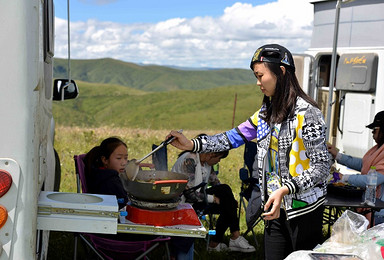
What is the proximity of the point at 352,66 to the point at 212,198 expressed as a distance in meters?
2.85

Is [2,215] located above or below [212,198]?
above

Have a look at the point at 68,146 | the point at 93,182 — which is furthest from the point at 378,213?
the point at 68,146

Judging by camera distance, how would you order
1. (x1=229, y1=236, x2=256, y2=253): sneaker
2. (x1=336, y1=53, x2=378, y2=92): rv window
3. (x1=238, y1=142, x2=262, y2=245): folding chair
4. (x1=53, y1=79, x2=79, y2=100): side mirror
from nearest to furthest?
1. (x1=53, y1=79, x2=79, y2=100): side mirror
2. (x1=238, y1=142, x2=262, y2=245): folding chair
3. (x1=229, y1=236, x2=256, y2=253): sneaker
4. (x1=336, y1=53, x2=378, y2=92): rv window

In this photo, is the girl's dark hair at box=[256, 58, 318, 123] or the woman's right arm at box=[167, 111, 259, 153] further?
the woman's right arm at box=[167, 111, 259, 153]

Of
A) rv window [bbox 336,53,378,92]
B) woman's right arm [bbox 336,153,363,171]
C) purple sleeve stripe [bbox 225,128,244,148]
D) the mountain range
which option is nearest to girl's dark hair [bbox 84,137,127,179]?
purple sleeve stripe [bbox 225,128,244,148]

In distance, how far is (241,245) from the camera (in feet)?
16.4

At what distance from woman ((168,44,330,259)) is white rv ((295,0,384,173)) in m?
3.55

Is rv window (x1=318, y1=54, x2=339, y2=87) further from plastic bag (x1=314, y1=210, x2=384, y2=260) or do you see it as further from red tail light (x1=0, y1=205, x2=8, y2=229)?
red tail light (x1=0, y1=205, x2=8, y2=229)

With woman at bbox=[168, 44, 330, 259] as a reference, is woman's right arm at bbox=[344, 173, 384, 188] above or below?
below

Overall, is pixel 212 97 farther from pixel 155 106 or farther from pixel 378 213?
pixel 378 213

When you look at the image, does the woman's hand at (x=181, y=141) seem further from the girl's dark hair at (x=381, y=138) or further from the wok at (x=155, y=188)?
the girl's dark hair at (x=381, y=138)

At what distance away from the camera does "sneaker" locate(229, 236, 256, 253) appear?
16.3 ft

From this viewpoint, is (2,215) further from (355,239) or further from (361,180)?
(361,180)

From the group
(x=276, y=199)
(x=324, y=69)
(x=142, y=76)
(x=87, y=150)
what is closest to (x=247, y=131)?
(x=276, y=199)
